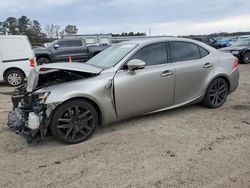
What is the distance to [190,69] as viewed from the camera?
4.91 m

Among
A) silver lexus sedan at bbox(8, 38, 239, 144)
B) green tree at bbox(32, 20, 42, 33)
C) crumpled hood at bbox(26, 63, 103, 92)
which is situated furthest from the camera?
green tree at bbox(32, 20, 42, 33)

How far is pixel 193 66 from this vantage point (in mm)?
4961

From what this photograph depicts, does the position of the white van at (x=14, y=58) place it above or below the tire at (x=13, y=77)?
above

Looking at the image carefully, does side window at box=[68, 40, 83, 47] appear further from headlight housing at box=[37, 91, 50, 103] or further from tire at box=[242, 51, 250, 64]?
headlight housing at box=[37, 91, 50, 103]

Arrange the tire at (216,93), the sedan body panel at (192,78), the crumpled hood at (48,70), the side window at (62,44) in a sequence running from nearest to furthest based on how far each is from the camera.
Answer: the crumpled hood at (48,70), the sedan body panel at (192,78), the tire at (216,93), the side window at (62,44)

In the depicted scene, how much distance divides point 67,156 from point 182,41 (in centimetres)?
309

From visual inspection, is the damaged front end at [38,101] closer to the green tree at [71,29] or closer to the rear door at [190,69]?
the rear door at [190,69]

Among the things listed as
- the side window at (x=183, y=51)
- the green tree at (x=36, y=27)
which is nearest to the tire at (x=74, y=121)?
the side window at (x=183, y=51)

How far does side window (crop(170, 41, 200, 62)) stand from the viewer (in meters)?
4.90

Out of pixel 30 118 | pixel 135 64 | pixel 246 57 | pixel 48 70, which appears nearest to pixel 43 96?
pixel 30 118

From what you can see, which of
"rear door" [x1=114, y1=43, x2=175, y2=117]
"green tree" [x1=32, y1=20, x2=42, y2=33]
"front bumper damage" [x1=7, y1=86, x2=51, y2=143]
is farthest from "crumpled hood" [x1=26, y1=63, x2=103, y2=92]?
"green tree" [x1=32, y1=20, x2=42, y2=33]

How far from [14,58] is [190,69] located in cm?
720

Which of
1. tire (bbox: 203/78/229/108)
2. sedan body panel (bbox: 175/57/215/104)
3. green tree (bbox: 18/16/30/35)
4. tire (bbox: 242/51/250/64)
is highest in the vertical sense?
green tree (bbox: 18/16/30/35)

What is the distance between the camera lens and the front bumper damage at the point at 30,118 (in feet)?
12.2
